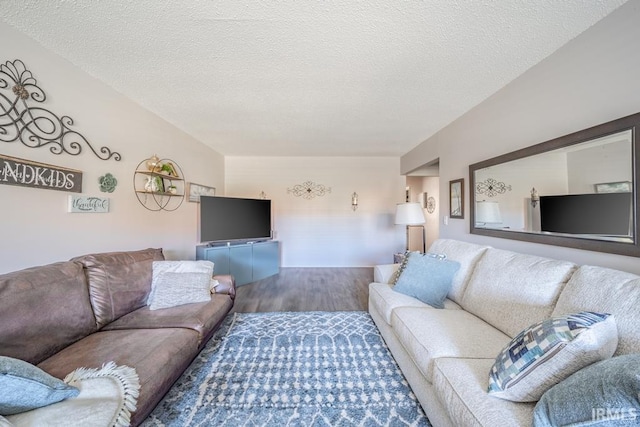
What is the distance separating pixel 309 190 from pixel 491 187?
3374 millimetres

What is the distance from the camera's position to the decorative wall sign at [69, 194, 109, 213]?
1.90m

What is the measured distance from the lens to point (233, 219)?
12.9ft

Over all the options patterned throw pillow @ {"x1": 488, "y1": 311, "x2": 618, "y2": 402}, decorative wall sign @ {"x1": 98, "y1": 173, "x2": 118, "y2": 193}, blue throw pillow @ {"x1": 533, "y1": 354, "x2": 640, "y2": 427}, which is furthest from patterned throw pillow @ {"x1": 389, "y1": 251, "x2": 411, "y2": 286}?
decorative wall sign @ {"x1": 98, "y1": 173, "x2": 118, "y2": 193}

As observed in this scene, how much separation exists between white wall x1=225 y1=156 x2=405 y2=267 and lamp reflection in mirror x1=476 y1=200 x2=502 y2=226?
2565 mm

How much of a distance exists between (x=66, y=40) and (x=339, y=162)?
4078mm

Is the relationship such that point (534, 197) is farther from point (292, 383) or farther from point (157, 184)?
point (157, 184)

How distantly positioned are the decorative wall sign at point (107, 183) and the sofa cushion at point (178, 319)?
4.02 feet

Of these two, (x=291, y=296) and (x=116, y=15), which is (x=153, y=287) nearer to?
(x=291, y=296)

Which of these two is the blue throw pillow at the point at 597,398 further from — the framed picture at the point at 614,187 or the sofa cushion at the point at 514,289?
the framed picture at the point at 614,187

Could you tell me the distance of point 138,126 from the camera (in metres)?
2.59

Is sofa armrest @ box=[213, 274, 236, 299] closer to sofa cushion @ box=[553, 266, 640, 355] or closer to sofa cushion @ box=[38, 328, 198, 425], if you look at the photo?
sofa cushion @ box=[38, 328, 198, 425]

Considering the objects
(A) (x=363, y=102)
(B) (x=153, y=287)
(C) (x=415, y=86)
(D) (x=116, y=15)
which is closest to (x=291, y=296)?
(B) (x=153, y=287)

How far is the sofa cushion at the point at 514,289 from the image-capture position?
133 cm

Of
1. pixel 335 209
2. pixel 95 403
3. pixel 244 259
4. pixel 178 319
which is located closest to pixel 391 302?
pixel 178 319
